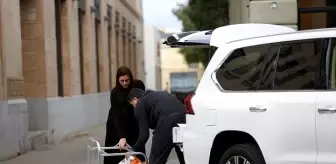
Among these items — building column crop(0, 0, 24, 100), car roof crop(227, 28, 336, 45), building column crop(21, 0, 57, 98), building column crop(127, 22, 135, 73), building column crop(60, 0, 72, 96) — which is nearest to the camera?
car roof crop(227, 28, 336, 45)

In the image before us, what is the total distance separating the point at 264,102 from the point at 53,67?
12100mm

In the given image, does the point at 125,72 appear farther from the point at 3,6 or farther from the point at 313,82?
the point at 3,6

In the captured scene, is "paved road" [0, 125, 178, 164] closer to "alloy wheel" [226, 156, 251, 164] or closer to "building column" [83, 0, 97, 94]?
"alloy wheel" [226, 156, 251, 164]

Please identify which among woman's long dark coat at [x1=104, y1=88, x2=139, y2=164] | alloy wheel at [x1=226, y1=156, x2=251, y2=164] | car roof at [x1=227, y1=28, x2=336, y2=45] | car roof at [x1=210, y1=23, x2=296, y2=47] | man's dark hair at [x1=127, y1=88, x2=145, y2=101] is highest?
car roof at [x1=210, y1=23, x2=296, y2=47]

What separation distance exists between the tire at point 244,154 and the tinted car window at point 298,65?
679 mm

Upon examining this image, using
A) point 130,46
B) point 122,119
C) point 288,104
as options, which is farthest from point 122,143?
point 130,46

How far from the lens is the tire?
618 cm

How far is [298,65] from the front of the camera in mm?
6066

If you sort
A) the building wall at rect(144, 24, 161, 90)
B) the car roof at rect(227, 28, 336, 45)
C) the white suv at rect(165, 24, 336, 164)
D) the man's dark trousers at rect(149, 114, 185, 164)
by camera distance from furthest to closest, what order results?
1. the building wall at rect(144, 24, 161, 90)
2. the man's dark trousers at rect(149, 114, 185, 164)
3. the car roof at rect(227, 28, 336, 45)
4. the white suv at rect(165, 24, 336, 164)

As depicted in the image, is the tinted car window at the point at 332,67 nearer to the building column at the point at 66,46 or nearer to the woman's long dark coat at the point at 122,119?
the woman's long dark coat at the point at 122,119

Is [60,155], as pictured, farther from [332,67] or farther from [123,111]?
[332,67]

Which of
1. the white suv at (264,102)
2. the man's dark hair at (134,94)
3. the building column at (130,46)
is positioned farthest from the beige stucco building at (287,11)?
the building column at (130,46)

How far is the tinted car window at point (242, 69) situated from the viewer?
6.41m

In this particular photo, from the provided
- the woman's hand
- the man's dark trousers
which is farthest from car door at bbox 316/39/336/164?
the woman's hand
